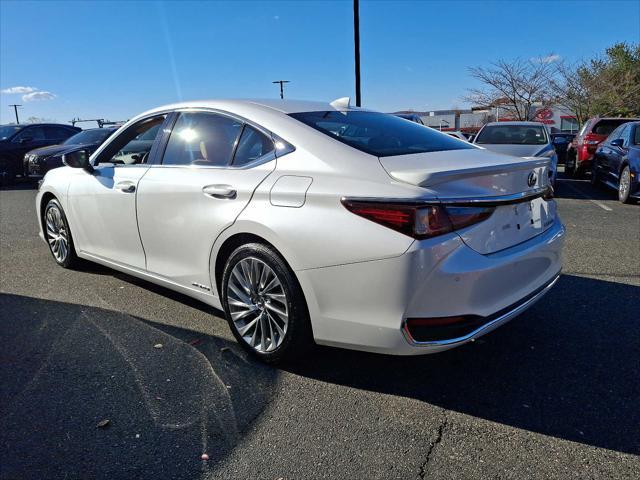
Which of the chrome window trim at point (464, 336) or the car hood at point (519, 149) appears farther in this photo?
the car hood at point (519, 149)

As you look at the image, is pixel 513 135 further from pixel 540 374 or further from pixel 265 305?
pixel 265 305

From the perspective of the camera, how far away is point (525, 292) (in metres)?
2.88

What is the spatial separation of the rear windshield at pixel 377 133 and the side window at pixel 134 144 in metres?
1.37

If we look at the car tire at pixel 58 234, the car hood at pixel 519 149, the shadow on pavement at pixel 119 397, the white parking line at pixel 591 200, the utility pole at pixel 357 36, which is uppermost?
the utility pole at pixel 357 36

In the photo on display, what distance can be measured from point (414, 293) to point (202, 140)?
6.34 feet

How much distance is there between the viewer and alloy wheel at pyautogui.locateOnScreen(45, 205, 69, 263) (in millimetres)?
5023

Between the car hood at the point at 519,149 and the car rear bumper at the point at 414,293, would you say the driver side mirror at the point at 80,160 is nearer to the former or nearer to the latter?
the car rear bumper at the point at 414,293

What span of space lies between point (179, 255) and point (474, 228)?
201 cm

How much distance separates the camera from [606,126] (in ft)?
41.4

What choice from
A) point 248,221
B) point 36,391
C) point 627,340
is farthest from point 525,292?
point 36,391

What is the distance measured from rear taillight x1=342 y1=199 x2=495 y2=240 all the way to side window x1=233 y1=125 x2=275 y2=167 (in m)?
0.88

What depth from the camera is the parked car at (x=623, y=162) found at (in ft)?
28.0

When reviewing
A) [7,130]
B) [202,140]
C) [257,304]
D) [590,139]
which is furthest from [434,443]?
[7,130]

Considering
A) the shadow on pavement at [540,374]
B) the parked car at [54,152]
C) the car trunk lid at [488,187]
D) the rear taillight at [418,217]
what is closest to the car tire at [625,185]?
the shadow on pavement at [540,374]
